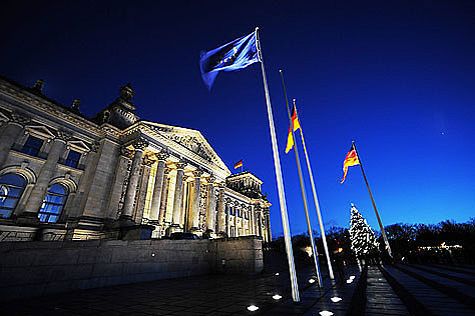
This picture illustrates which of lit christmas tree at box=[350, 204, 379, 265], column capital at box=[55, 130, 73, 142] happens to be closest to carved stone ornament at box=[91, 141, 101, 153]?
column capital at box=[55, 130, 73, 142]

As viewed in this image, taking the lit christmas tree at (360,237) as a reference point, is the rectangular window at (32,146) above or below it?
above

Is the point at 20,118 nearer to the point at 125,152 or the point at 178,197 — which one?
the point at 125,152

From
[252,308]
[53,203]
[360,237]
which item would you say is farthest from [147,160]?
[360,237]

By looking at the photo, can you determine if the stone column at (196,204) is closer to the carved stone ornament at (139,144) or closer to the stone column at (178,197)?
the stone column at (178,197)

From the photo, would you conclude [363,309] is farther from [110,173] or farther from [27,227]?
[110,173]

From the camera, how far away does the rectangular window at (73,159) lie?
2241 cm

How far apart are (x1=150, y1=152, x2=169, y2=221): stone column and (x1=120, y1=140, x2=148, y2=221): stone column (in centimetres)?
265

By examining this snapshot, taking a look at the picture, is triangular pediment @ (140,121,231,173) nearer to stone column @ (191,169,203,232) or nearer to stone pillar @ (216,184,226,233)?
stone column @ (191,169,203,232)

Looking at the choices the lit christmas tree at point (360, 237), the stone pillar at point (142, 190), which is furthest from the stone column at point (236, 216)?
the stone pillar at point (142, 190)

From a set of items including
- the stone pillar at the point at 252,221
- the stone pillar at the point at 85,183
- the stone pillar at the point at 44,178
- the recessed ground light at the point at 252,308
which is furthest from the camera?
the stone pillar at the point at 252,221

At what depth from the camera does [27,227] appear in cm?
1719

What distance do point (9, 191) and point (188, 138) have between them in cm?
2002

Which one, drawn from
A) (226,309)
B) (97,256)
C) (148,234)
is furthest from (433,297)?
(148,234)

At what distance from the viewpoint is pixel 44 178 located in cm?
1970
